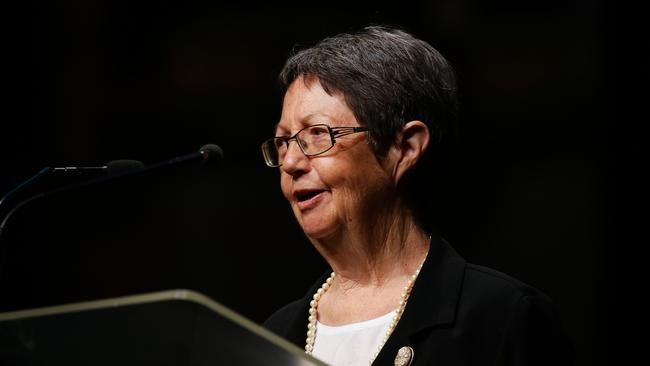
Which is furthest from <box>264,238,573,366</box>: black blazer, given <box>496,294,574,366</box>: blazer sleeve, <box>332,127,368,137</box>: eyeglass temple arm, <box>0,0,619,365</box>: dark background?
<box>0,0,619,365</box>: dark background

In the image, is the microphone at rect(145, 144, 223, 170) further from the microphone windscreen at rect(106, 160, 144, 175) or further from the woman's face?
the woman's face

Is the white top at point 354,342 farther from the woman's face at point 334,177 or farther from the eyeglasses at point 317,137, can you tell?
the eyeglasses at point 317,137

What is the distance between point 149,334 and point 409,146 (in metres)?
0.94

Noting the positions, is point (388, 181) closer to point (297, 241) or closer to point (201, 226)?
point (297, 241)

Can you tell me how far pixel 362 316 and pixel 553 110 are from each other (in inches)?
47.5

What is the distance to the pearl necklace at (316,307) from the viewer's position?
5.80 feet

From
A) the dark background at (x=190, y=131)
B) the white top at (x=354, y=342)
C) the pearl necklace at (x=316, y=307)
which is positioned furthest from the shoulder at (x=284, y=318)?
the dark background at (x=190, y=131)

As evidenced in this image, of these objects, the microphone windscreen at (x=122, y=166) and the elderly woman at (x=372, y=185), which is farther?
the elderly woman at (x=372, y=185)

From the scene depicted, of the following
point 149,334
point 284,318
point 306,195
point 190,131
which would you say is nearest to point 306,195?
point 306,195

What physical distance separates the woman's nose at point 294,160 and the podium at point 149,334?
0.77 metres

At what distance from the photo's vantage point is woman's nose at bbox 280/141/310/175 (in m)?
1.84

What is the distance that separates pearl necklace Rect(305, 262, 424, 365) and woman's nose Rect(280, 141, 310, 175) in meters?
0.32

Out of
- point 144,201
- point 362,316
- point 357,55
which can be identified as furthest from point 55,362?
point 144,201

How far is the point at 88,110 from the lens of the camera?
3258mm
